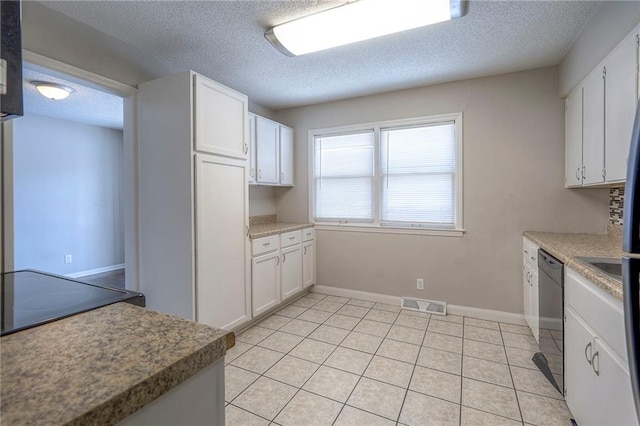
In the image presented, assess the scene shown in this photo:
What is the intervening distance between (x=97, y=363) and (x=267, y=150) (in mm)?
3156

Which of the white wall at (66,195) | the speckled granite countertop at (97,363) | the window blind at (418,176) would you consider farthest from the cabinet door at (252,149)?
the white wall at (66,195)

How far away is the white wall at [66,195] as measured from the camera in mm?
4273

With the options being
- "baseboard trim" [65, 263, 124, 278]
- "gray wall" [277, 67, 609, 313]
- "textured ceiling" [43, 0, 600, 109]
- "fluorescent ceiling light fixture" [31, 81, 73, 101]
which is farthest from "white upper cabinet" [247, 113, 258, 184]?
"baseboard trim" [65, 263, 124, 278]

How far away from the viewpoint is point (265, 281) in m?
3.03

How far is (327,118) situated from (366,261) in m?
1.95

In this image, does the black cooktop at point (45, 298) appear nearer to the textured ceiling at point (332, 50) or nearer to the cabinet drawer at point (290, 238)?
the textured ceiling at point (332, 50)

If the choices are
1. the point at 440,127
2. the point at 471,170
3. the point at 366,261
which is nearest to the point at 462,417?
the point at 366,261

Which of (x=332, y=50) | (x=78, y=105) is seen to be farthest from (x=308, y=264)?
(x=78, y=105)

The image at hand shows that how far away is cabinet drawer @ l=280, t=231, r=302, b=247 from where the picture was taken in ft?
10.9

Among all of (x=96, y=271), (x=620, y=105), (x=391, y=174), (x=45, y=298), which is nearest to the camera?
(x=45, y=298)

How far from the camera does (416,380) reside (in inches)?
80.9

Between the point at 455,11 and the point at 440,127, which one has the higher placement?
the point at 455,11

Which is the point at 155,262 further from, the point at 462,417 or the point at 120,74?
the point at 462,417

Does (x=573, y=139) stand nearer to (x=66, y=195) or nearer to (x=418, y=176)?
→ (x=418, y=176)
